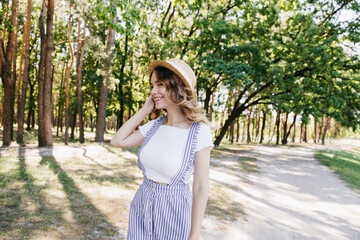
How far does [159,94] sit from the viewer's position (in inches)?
76.1

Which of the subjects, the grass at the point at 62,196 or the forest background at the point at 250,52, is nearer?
the grass at the point at 62,196

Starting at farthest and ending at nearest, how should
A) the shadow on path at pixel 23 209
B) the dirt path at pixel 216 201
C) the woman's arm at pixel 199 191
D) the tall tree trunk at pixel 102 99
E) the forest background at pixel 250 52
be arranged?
1. the tall tree trunk at pixel 102 99
2. the forest background at pixel 250 52
3. the dirt path at pixel 216 201
4. the shadow on path at pixel 23 209
5. the woman's arm at pixel 199 191

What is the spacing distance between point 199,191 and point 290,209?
5.45 m

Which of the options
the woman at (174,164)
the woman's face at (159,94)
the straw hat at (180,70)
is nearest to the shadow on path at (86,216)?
the woman at (174,164)

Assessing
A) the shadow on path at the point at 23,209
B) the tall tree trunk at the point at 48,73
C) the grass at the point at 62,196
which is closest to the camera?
the shadow on path at the point at 23,209

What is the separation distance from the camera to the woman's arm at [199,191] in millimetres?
1741

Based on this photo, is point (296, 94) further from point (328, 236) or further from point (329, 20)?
point (328, 236)

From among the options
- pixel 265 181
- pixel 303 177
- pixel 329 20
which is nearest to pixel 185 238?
pixel 265 181

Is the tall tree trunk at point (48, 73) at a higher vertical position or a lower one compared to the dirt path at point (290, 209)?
higher

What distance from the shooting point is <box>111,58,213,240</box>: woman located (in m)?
1.77

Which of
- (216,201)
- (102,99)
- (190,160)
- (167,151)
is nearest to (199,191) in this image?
(190,160)

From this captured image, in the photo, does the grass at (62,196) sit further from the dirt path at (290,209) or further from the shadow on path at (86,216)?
the dirt path at (290,209)

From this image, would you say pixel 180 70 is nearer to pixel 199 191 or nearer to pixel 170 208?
pixel 199 191

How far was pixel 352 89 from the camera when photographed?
1464 cm
